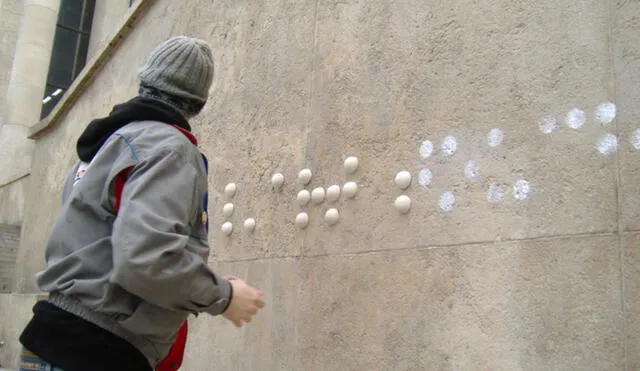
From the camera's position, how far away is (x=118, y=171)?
1.99m

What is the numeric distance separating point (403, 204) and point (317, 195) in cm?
72

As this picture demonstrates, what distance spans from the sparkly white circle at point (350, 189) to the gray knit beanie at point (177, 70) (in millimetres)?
1507

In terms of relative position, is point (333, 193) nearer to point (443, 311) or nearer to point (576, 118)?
point (443, 311)

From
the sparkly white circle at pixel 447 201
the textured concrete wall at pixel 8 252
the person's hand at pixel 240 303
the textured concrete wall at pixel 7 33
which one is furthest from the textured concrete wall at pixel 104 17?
the person's hand at pixel 240 303

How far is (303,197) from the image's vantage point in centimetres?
401

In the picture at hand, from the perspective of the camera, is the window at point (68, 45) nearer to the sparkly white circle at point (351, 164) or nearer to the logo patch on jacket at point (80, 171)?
the sparkly white circle at point (351, 164)

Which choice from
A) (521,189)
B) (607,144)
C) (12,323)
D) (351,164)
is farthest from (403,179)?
(12,323)

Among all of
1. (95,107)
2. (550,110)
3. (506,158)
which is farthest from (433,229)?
(95,107)

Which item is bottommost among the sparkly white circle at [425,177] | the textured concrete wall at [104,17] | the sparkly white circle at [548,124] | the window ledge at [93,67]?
the textured concrete wall at [104,17]

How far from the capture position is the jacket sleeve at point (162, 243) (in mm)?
1836

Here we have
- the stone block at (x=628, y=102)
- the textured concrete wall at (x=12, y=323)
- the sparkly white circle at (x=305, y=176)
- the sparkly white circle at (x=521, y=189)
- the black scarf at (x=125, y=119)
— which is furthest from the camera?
the textured concrete wall at (x=12, y=323)

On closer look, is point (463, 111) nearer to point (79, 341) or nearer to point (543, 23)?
point (543, 23)

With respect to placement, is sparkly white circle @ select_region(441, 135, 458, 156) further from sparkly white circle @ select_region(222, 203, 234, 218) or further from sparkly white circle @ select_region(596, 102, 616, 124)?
sparkly white circle @ select_region(222, 203, 234, 218)

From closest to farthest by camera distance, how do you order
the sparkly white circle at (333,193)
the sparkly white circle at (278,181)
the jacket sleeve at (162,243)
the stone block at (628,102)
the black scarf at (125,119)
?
the jacket sleeve at (162,243) → the black scarf at (125,119) → the stone block at (628,102) → the sparkly white circle at (333,193) → the sparkly white circle at (278,181)
